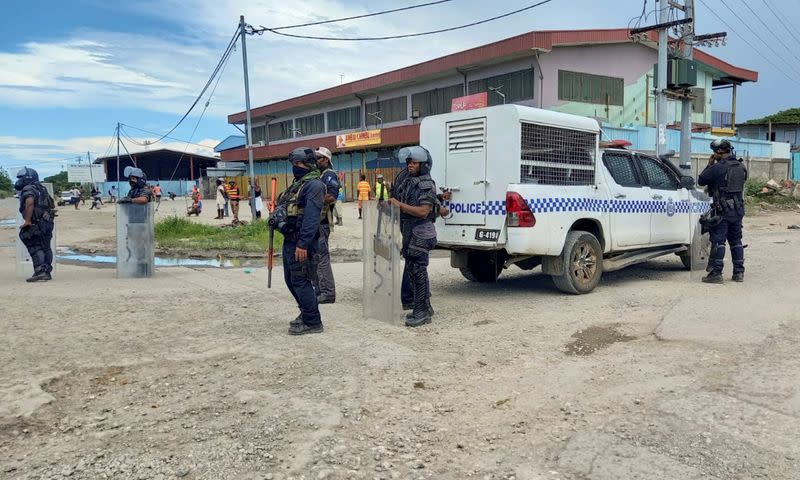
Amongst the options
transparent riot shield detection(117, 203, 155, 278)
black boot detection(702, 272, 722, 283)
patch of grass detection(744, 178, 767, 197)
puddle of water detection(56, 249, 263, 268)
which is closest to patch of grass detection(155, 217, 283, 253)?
puddle of water detection(56, 249, 263, 268)

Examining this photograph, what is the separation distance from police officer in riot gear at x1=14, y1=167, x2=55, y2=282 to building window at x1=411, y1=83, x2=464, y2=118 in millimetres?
21707

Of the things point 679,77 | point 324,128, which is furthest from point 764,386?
point 324,128

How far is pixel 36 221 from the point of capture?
28.2 feet

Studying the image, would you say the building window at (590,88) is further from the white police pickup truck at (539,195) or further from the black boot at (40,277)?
the black boot at (40,277)

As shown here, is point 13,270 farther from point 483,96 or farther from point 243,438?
point 483,96

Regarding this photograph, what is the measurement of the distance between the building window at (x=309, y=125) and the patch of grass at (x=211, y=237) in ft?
78.5

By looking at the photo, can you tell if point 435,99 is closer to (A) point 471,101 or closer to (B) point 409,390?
(A) point 471,101

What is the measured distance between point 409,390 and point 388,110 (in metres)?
30.7

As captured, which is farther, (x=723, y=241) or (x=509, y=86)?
(x=509, y=86)

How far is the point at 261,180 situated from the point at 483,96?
892 inches

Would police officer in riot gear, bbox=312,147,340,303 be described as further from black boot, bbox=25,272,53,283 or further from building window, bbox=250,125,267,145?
building window, bbox=250,125,267,145

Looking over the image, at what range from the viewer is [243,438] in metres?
3.30

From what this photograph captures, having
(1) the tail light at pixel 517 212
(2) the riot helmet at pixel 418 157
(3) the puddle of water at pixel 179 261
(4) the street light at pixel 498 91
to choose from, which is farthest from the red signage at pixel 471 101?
(2) the riot helmet at pixel 418 157

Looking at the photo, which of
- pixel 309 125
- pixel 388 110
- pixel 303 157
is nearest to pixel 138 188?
pixel 303 157
